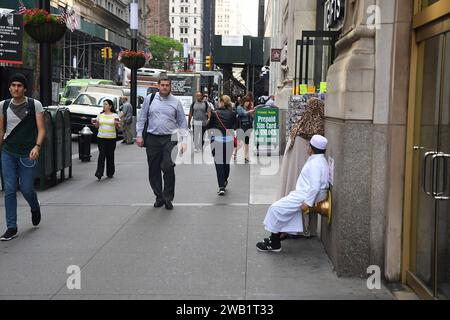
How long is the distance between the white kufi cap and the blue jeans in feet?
11.0

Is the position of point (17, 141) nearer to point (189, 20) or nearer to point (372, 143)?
point (372, 143)

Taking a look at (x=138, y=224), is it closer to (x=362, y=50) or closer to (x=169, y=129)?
(x=169, y=129)

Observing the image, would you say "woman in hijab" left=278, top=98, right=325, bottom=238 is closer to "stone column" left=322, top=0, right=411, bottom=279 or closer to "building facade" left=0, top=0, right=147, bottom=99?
"stone column" left=322, top=0, right=411, bottom=279

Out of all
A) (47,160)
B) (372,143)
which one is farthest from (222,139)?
(372,143)

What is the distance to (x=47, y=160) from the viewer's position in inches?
422

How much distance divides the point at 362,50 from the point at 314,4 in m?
11.5

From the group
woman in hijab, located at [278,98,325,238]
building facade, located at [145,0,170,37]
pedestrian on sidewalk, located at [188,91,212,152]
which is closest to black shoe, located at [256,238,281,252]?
woman in hijab, located at [278,98,325,238]

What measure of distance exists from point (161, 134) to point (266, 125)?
8.02 meters

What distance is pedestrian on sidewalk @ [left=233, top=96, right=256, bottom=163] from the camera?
16344mm

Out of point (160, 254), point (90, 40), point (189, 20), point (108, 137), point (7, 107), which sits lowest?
point (160, 254)

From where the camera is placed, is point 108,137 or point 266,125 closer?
point 108,137

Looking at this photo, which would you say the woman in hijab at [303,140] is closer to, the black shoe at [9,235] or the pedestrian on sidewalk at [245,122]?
the black shoe at [9,235]

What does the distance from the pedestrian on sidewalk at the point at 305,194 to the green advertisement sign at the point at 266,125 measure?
10228 mm
